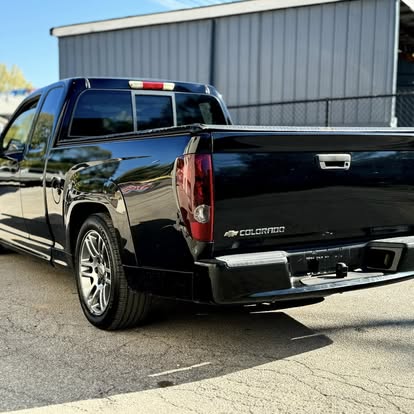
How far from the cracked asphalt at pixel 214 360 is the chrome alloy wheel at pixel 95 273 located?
203mm

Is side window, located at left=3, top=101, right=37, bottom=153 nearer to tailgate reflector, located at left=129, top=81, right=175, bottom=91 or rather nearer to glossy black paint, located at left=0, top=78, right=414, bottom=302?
tailgate reflector, located at left=129, top=81, right=175, bottom=91

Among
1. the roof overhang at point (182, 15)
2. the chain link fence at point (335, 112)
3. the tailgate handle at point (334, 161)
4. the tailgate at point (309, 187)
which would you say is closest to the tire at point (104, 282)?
the tailgate at point (309, 187)

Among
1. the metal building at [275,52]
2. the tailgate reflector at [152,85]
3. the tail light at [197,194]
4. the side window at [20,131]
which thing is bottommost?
the tail light at [197,194]

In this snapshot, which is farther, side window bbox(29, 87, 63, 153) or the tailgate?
side window bbox(29, 87, 63, 153)

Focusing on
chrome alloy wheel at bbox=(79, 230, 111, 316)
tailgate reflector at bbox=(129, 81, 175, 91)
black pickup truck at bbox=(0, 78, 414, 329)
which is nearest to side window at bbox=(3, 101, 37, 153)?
black pickup truck at bbox=(0, 78, 414, 329)

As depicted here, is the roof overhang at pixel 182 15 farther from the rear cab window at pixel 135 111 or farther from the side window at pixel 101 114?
the side window at pixel 101 114

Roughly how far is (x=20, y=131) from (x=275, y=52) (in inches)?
342

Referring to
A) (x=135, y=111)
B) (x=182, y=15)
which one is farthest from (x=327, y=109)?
(x=135, y=111)

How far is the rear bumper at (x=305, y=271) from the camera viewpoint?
303 centimetres

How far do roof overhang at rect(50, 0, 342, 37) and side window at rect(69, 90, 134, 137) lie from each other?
8488 millimetres

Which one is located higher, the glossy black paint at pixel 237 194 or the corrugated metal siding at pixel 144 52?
the corrugated metal siding at pixel 144 52

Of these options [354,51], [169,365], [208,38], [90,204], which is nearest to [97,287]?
[90,204]

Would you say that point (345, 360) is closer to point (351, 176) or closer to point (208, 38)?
point (351, 176)

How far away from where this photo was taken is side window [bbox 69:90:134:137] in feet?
15.5
